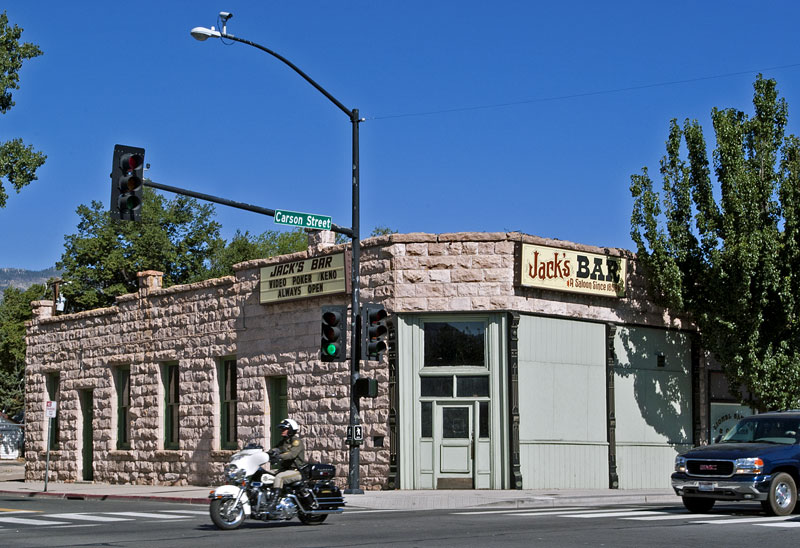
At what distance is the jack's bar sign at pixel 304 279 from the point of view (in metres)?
26.0

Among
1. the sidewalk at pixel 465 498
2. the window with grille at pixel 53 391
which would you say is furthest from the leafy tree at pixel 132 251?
the sidewalk at pixel 465 498

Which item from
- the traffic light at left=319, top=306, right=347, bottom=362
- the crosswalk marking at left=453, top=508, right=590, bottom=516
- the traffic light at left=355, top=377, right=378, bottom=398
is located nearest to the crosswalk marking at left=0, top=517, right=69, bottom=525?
the traffic light at left=319, top=306, right=347, bottom=362

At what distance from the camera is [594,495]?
22.3 m

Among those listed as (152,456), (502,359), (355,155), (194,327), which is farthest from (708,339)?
(152,456)

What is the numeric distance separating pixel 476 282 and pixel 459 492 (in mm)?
4769

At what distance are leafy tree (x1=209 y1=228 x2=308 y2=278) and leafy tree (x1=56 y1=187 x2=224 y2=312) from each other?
33.5 inches

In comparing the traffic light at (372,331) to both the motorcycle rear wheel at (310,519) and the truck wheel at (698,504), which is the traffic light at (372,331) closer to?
the motorcycle rear wheel at (310,519)

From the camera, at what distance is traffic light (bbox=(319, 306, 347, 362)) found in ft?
67.8

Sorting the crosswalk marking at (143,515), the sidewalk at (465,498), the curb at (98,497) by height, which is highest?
the crosswalk marking at (143,515)

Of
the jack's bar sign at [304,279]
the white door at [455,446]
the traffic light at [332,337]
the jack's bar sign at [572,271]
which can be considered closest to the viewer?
the traffic light at [332,337]

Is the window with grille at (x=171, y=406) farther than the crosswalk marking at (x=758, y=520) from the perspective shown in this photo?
Yes

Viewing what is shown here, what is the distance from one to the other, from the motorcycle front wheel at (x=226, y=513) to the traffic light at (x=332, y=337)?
557 cm

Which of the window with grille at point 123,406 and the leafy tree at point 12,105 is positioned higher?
the leafy tree at point 12,105

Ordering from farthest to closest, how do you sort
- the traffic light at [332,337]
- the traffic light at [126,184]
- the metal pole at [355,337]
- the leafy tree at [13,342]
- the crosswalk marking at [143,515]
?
the leafy tree at [13,342], the metal pole at [355,337], the traffic light at [332,337], the crosswalk marking at [143,515], the traffic light at [126,184]
